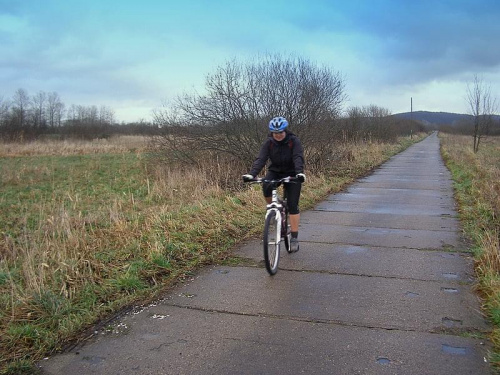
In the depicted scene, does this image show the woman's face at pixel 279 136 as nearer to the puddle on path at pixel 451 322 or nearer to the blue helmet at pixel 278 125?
the blue helmet at pixel 278 125

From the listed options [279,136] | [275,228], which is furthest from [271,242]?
[279,136]

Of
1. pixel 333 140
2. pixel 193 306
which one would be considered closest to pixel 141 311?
pixel 193 306

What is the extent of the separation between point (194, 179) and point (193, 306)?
8.61 m

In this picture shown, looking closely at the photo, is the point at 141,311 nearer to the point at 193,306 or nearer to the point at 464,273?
the point at 193,306

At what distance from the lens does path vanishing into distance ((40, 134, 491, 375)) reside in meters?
3.21

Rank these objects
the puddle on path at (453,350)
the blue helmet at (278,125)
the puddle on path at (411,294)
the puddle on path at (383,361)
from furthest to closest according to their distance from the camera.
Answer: the blue helmet at (278,125) < the puddle on path at (411,294) < the puddle on path at (453,350) < the puddle on path at (383,361)

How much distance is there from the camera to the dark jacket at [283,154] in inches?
225

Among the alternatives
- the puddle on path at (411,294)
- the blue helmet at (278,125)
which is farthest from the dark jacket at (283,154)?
the puddle on path at (411,294)

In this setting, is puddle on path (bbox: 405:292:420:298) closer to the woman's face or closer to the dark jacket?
the dark jacket

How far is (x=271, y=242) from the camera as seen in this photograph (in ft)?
17.3

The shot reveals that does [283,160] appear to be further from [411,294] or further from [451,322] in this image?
[451,322]

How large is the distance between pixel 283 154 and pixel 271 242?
4.04 feet

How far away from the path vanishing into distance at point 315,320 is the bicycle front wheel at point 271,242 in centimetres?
18

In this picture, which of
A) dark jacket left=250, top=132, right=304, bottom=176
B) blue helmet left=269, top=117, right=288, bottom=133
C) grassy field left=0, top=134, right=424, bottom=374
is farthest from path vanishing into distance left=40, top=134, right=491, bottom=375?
blue helmet left=269, top=117, right=288, bottom=133
